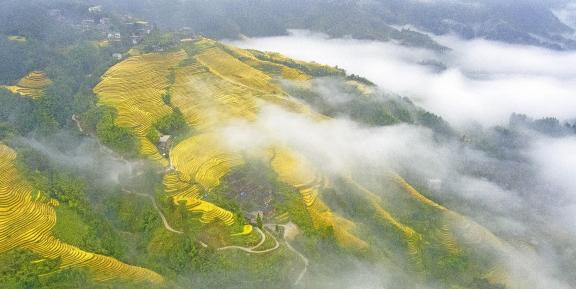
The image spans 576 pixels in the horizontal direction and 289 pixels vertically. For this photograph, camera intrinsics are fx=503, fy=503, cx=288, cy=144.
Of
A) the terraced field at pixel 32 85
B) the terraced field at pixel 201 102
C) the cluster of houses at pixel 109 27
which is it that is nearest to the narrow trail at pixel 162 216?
the terraced field at pixel 201 102

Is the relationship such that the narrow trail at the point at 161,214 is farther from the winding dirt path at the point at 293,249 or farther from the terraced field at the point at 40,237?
the winding dirt path at the point at 293,249

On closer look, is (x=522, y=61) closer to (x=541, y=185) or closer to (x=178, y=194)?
(x=541, y=185)

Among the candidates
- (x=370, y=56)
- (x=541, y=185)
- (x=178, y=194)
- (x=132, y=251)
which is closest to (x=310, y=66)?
(x=541, y=185)

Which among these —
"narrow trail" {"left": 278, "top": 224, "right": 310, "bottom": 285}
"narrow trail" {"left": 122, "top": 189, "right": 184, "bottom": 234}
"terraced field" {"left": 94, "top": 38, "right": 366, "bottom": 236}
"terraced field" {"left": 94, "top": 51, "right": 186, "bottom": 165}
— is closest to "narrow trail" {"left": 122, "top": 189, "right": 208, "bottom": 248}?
"narrow trail" {"left": 122, "top": 189, "right": 184, "bottom": 234}

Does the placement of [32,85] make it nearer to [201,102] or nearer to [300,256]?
[201,102]

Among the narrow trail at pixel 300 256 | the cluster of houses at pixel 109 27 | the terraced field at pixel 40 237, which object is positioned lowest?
the narrow trail at pixel 300 256
